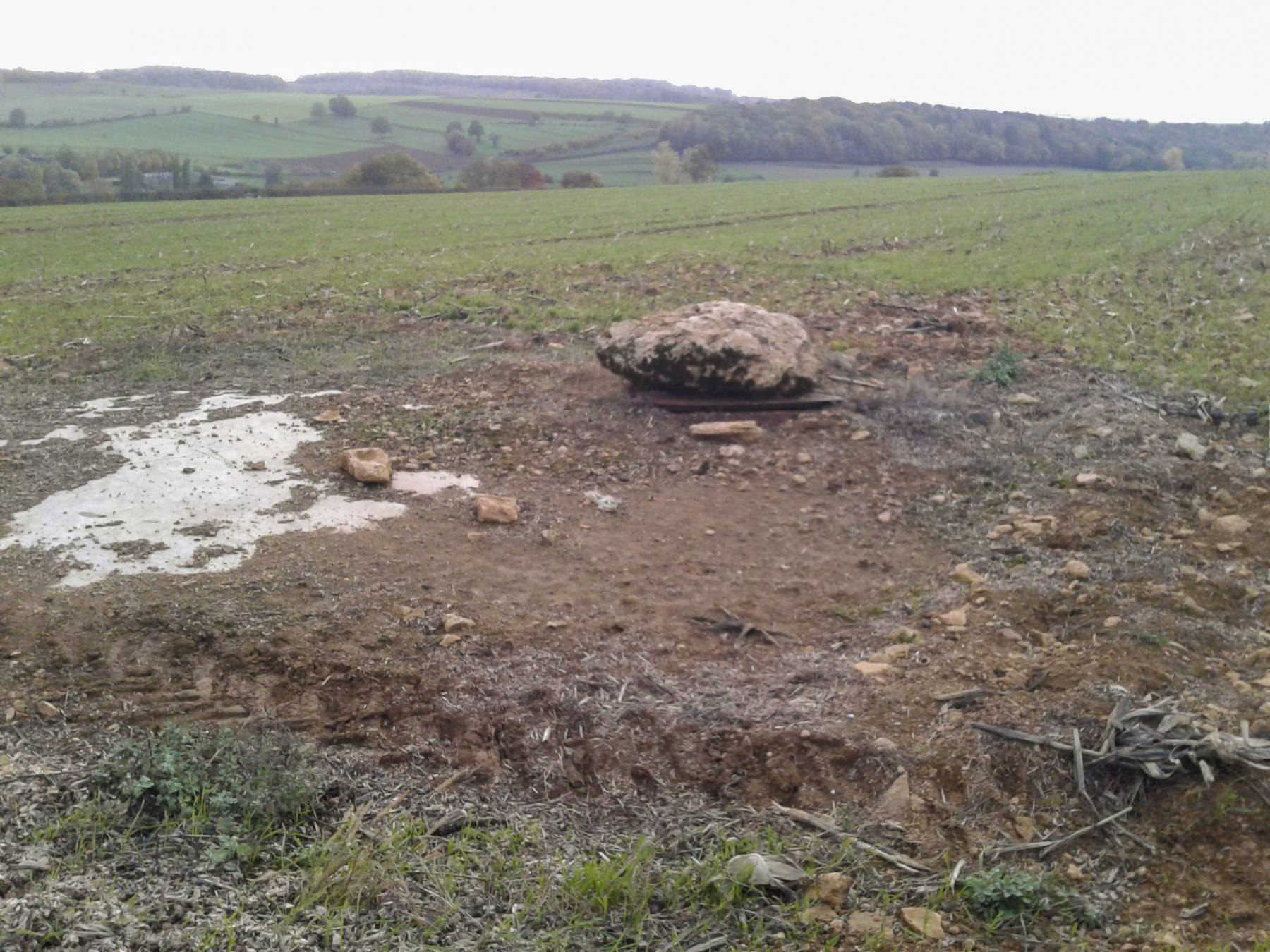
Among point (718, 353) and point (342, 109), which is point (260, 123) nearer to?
point (342, 109)

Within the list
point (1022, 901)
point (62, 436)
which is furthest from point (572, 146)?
point (1022, 901)

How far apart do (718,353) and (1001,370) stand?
3.07m

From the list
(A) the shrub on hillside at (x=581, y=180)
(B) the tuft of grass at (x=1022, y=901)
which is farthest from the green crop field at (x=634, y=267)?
(A) the shrub on hillside at (x=581, y=180)

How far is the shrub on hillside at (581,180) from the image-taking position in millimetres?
51969

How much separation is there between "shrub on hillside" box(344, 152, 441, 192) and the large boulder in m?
38.6

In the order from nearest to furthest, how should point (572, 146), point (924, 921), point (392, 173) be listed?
point (924, 921) < point (392, 173) < point (572, 146)

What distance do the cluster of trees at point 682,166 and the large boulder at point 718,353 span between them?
49.8 meters

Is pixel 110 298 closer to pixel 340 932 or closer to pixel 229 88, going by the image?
pixel 340 932

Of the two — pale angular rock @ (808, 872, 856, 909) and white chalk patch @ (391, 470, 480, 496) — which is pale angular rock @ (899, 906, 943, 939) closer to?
pale angular rock @ (808, 872, 856, 909)

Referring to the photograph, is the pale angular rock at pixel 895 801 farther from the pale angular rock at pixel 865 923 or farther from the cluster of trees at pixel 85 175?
the cluster of trees at pixel 85 175

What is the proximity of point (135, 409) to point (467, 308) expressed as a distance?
17.0 ft

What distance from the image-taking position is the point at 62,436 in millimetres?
7707

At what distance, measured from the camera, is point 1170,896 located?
324 centimetres

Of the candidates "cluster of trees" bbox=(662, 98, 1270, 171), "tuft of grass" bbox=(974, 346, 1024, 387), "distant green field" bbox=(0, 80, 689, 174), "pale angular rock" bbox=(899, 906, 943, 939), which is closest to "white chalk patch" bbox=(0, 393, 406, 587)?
"pale angular rock" bbox=(899, 906, 943, 939)
